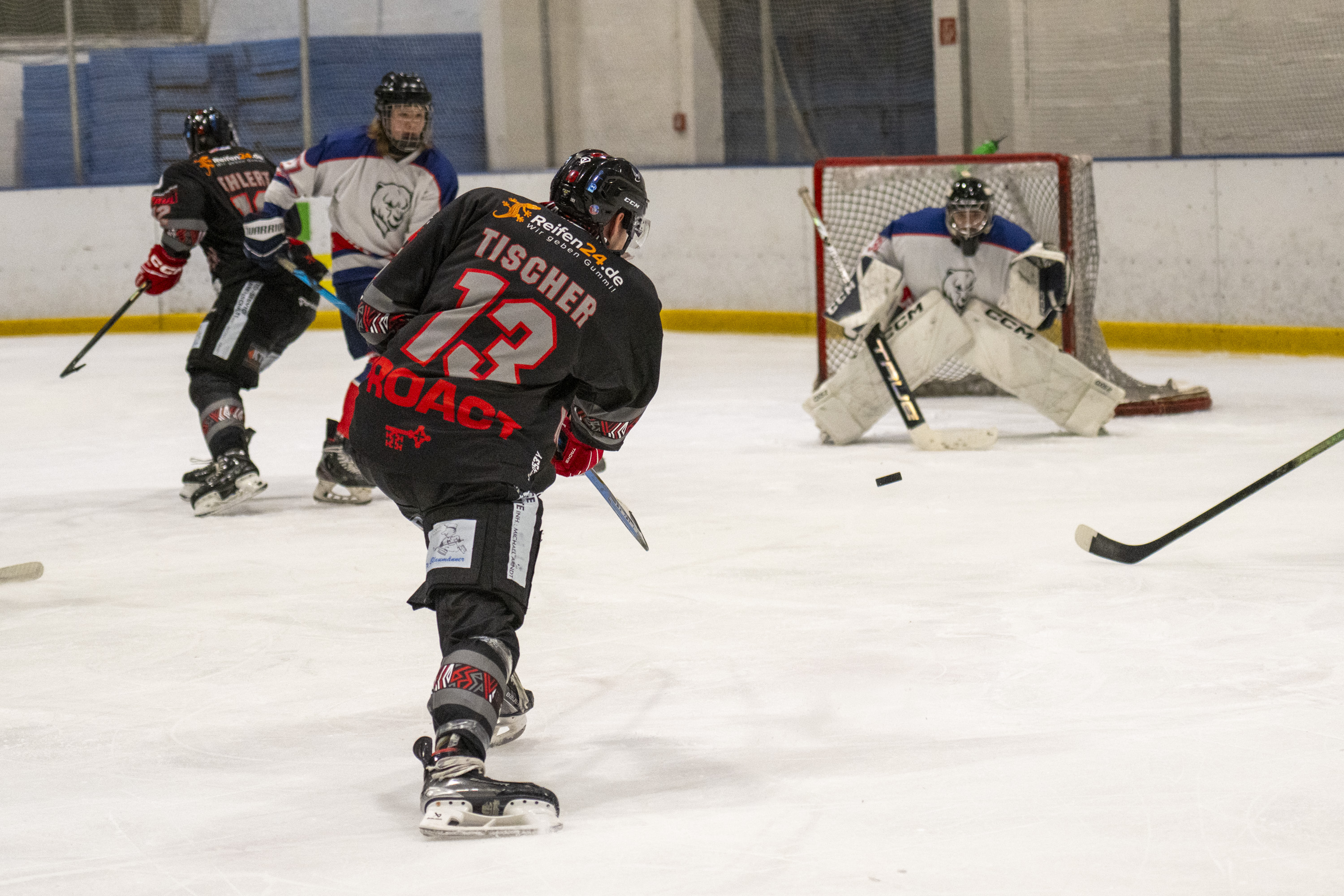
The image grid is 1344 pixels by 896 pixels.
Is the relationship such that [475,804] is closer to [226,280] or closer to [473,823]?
[473,823]

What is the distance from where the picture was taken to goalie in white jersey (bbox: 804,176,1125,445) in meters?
5.52

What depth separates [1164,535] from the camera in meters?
3.70

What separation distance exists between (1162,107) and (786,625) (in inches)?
243

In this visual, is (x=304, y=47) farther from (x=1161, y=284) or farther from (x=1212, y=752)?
(x=1212, y=752)

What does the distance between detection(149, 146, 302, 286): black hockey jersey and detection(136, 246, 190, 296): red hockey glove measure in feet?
0.14

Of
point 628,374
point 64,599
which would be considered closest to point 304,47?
point 64,599

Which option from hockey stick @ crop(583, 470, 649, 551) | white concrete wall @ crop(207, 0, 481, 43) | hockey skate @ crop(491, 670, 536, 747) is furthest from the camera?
white concrete wall @ crop(207, 0, 481, 43)

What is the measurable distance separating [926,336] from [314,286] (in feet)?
6.75

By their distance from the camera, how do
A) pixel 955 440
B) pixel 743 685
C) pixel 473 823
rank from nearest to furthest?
pixel 473 823
pixel 743 685
pixel 955 440

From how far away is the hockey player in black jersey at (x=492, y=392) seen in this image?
6.99ft

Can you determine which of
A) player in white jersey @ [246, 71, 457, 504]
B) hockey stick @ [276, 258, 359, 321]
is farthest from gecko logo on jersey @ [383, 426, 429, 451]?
player in white jersey @ [246, 71, 457, 504]

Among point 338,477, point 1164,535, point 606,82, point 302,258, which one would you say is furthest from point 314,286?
point 606,82

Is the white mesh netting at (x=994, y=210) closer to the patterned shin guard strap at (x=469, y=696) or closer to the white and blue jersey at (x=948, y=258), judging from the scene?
the white and blue jersey at (x=948, y=258)

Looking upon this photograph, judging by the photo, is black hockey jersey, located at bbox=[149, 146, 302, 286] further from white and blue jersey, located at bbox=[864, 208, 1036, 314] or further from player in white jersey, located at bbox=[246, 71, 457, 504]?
white and blue jersey, located at bbox=[864, 208, 1036, 314]
